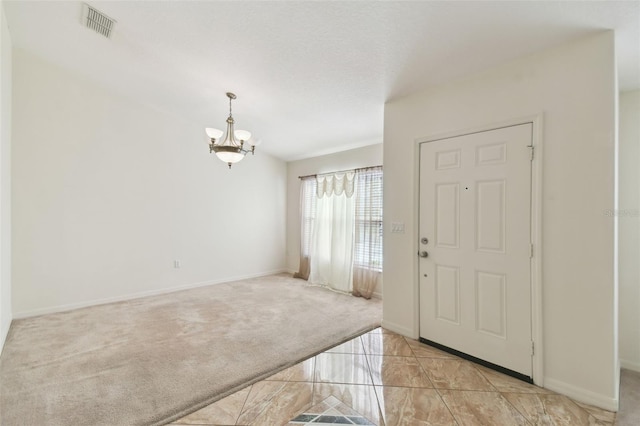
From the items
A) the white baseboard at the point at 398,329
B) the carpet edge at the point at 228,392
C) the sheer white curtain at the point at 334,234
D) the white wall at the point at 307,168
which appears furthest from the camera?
the sheer white curtain at the point at 334,234

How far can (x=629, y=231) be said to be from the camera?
7.82ft

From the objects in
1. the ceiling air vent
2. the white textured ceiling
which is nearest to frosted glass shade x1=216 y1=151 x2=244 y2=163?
the white textured ceiling

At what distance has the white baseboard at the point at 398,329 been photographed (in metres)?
2.88

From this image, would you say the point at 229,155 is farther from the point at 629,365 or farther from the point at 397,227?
the point at 629,365

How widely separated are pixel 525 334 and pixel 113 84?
18.3ft

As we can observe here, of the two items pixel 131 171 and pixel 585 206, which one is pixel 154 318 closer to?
pixel 131 171

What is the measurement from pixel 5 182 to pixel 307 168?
13.9 ft

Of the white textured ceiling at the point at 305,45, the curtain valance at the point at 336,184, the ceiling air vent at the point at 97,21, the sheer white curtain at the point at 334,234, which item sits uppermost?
the ceiling air vent at the point at 97,21

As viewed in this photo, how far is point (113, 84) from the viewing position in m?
3.83

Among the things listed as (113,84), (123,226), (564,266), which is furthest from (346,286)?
(113,84)

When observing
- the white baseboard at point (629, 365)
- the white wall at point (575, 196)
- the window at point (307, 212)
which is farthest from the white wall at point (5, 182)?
the white baseboard at point (629, 365)

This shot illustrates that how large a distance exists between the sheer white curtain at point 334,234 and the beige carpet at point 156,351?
61 cm

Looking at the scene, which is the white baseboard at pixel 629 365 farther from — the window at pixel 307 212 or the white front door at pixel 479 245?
the window at pixel 307 212

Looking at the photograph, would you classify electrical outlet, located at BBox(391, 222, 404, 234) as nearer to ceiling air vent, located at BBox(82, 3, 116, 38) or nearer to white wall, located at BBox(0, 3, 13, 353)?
ceiling air vent, located at BBox(82, 3, 116, 38)
